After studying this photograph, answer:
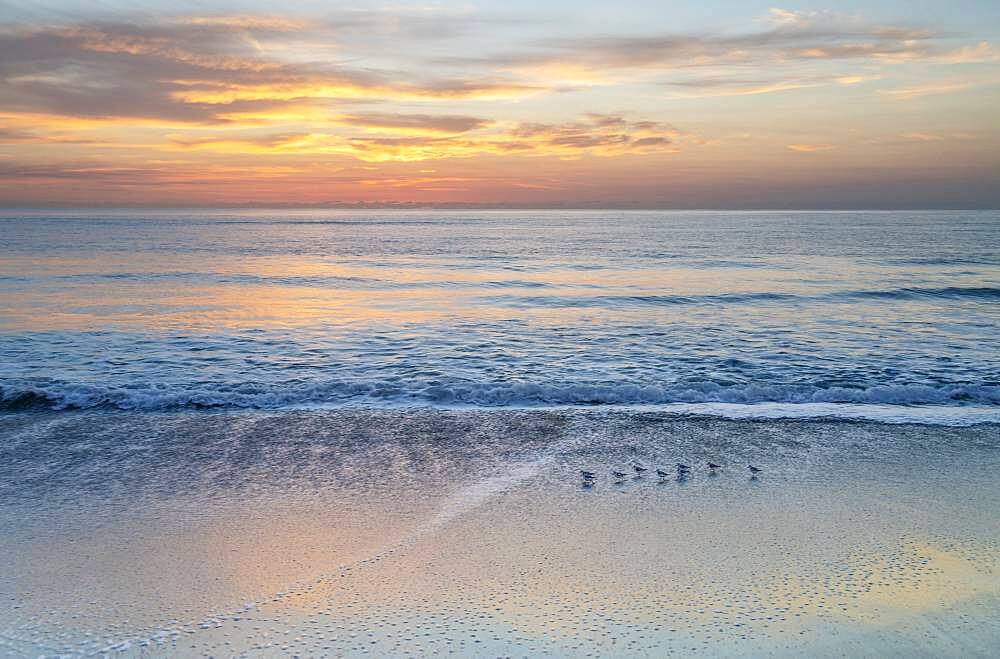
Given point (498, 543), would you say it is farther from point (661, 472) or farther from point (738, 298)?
point (738, 298)

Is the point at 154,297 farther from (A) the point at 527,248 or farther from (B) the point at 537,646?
(A) the point at 527,248

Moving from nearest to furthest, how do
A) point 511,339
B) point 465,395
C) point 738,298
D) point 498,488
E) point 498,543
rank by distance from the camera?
point 498,543 < point 498,488 < point 465,395 < point 511,339 < point 738,298

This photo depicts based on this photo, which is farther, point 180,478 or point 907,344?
point 907,344

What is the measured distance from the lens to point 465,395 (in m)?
10.9

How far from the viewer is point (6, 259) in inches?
1463

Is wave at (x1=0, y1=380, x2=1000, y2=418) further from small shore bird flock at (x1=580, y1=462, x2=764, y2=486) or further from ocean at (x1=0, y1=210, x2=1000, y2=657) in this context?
small shore bird flock at (x1=580, y1=462, x2=764, y2=486)

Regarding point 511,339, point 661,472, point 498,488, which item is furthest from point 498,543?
point 511,339

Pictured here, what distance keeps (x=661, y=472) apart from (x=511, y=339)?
8769 millimetres

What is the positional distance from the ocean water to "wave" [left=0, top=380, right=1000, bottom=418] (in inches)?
1.7

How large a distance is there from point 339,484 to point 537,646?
3471 millimetres

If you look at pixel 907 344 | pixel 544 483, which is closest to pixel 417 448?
pixel 544 483

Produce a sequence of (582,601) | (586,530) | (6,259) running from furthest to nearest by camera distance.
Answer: (6,259)
(586,530)
(582,601)

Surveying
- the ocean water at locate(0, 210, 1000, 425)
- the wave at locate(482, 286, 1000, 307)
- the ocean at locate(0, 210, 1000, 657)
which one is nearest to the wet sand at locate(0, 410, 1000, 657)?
the ocean at locate(0, 210, 1000, 657)

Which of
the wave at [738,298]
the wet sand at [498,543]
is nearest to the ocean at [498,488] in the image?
the wet sand at [498,543]
